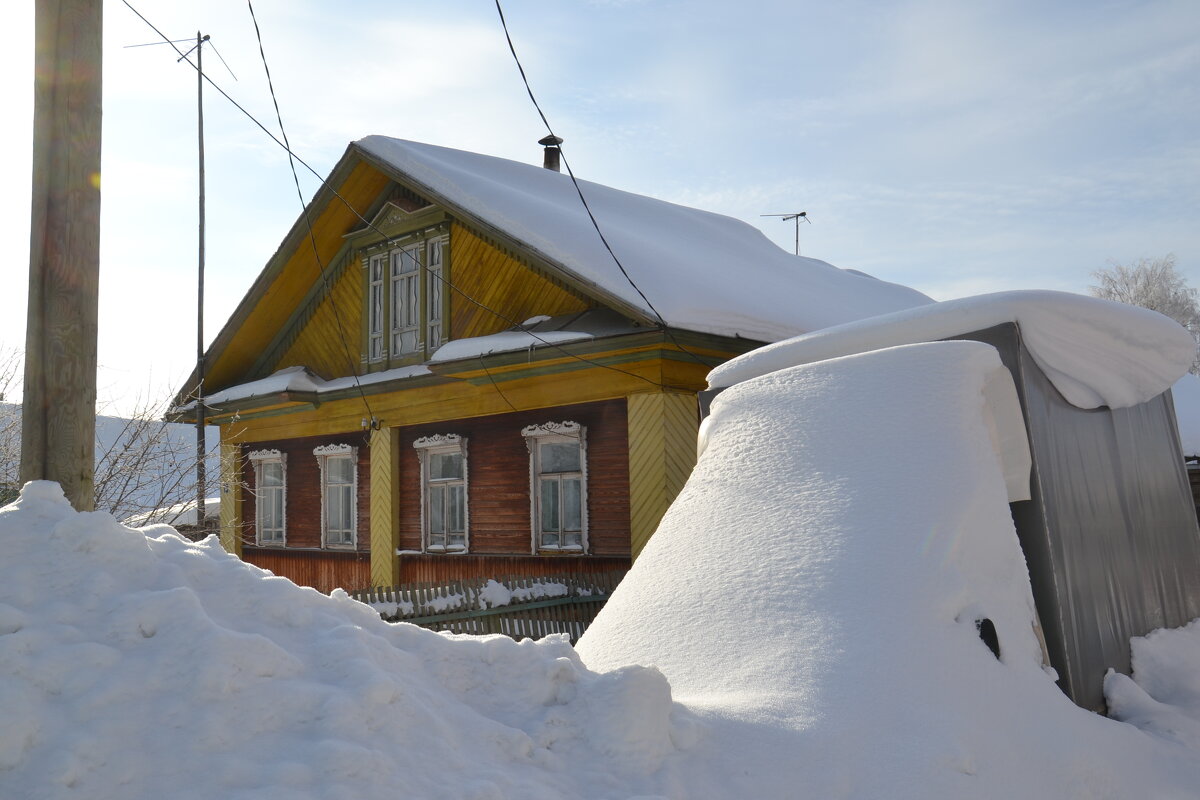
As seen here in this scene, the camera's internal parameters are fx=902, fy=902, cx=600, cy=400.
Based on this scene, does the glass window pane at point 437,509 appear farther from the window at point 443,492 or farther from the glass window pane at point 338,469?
the glass window pane at point 338,469

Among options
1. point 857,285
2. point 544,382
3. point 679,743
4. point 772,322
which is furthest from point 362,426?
point 679,743

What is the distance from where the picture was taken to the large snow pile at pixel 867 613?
313 centimetres

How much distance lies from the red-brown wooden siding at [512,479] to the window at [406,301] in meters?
1.24

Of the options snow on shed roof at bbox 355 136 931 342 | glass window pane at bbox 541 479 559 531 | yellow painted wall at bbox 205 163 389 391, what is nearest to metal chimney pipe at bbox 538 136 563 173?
snow on shed roof at bbox 355 136 931 342

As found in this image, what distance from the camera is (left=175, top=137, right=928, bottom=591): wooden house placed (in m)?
9.77

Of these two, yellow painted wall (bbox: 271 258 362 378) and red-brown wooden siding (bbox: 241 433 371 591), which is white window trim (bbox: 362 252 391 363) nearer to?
yellow painted wall (bbox: 271 258 362 378)

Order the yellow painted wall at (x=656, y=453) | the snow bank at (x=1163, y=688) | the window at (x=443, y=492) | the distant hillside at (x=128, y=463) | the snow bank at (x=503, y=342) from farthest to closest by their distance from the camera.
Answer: the window at (x=443, y=492), the distant hillside at (x=128, y=463), the snow bank at (x=503, y=342), the yellow painted wall at (x=656, y=453), the snow bank at (x=1163, y=688)

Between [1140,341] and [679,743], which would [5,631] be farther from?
[1140,341]

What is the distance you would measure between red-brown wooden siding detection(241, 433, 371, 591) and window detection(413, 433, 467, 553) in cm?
146

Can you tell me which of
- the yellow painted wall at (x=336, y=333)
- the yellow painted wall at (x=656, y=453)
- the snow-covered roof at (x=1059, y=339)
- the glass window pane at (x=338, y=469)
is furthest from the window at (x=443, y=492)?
the snow-covered roof at (x=1059, y=339)

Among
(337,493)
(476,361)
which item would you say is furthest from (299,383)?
(476,361)

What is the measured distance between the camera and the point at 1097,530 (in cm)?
532

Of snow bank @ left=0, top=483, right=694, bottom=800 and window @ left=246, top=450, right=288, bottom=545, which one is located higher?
window @ left=246, top=450, right=288, bottom=545

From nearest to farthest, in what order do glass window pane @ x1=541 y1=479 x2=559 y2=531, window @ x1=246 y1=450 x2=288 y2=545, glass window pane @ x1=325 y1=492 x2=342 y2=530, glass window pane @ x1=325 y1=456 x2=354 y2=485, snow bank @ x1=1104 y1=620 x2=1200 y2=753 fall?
1. snow bank @ x1=1104 y1=620 x2=1200 y2=753
2. glass window pane @ x1=541 y1=479 x2=559 y2=531
3. glass window pane @ x1=325 y1=456 x2=354 y2=485
4. glass window pane @ x1=325 y1=492 x2=342 y2=530
5. window @ x1=246 y1=450 x2=288 y2=545
